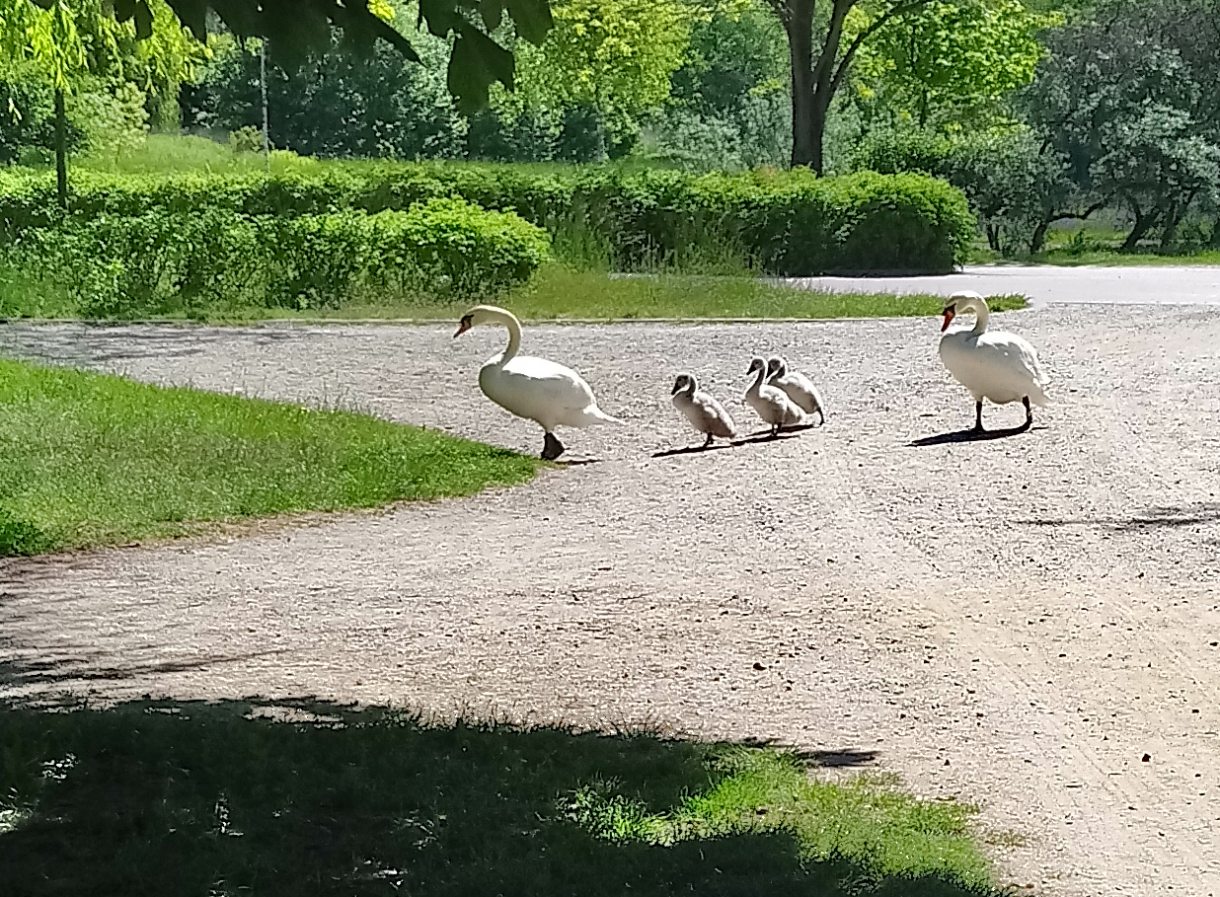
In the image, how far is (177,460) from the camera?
1185cm

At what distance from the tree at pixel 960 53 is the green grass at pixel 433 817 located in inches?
1608

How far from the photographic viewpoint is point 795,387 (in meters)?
13.9

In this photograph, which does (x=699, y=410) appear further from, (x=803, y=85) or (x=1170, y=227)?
(x=1170, y=227)

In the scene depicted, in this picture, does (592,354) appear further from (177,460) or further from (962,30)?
(962,30)

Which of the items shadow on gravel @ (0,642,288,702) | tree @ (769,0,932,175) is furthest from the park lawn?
tree @ (769,0,932,175)

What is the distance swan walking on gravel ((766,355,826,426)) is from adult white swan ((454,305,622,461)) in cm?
162

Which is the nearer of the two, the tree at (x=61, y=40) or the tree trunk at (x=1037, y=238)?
the tree at (x=61, y=40)

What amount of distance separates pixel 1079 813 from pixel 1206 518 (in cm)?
536

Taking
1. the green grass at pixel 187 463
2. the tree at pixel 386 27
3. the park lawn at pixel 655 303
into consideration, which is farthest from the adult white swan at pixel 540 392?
the park lawn at pixel 655 303

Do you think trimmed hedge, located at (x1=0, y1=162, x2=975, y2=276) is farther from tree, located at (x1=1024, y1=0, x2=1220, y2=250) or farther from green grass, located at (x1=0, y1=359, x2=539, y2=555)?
green grass, located at (x1=0, y1=359, x2=539, y2=555)

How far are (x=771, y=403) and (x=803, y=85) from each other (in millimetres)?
26806

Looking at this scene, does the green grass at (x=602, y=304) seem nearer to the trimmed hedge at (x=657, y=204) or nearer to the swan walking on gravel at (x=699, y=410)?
the trimmed hedge at (x=657, y=204)

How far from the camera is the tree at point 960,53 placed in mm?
44625

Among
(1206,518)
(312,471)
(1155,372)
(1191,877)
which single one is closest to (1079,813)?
(1191,877)
